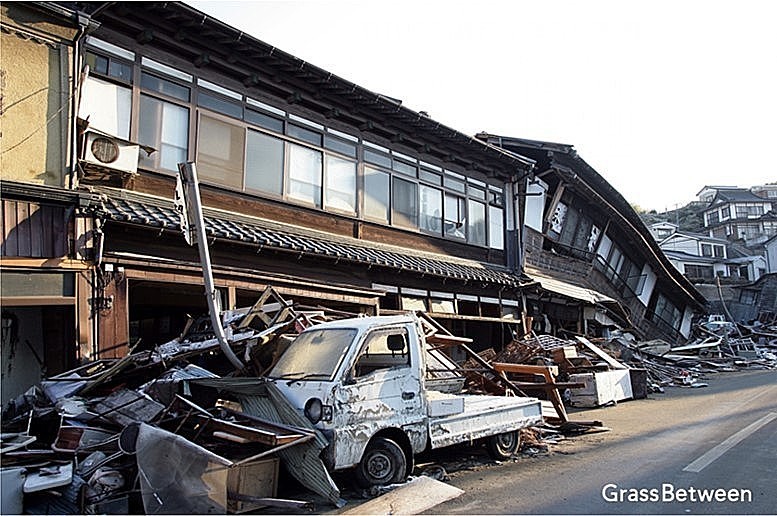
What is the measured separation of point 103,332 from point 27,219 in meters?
1.98

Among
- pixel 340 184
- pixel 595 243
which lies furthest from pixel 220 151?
pixel 595 243

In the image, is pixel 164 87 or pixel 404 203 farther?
pixel 404 203

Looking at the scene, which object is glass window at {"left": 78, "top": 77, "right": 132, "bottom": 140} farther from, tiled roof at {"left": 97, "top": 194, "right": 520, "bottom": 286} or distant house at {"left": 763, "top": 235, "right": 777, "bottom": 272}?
distant house at {"left": 763, "top": 235, "right": 777, "bottom": 272}

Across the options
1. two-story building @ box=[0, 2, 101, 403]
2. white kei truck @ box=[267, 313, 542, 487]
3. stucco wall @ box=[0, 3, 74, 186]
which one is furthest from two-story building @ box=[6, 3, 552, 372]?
white kei truck @ box=[267, 313, 542, 487]

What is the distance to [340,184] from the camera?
575 inches

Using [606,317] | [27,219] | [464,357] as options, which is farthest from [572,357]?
[27,219]

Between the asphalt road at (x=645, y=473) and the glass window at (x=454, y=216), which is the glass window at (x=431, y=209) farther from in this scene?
the asphalt road at (x=645, y=473)

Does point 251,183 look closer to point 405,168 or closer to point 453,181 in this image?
point 405,168

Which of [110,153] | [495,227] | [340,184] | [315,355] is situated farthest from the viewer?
[495,227]

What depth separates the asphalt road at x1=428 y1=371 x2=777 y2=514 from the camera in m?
6.45

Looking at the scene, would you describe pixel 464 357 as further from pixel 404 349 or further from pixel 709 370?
pixel 709 370

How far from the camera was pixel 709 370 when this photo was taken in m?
26.0

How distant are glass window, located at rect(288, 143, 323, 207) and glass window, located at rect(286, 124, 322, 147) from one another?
0.21 metres

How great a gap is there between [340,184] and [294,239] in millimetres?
2763
